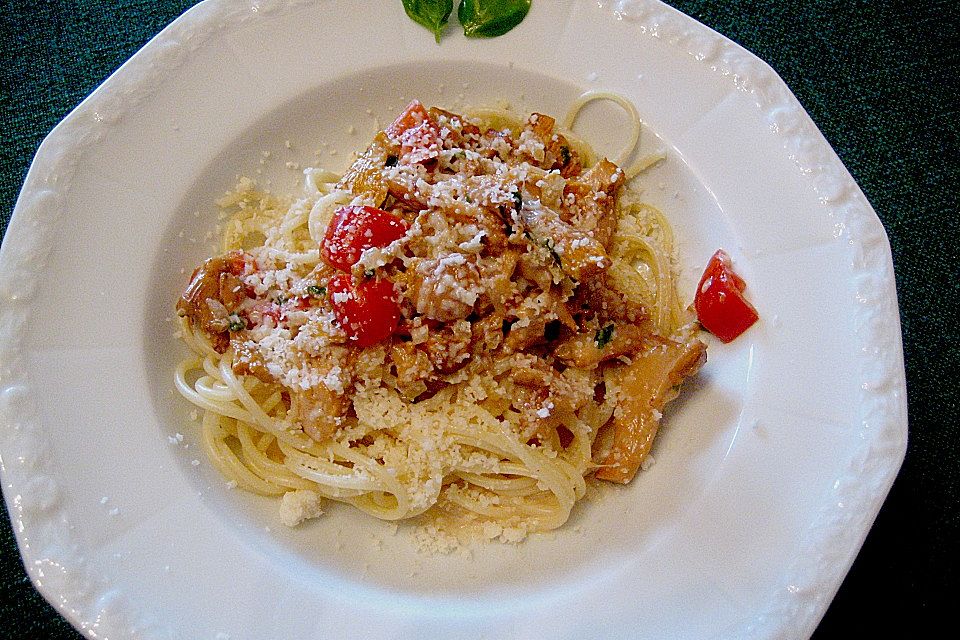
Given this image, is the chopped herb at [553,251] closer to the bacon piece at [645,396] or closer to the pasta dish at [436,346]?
the pasta dish at [436,346]

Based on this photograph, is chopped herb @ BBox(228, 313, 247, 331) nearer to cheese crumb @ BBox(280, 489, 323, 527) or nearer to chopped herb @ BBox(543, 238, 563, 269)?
cheese crumb @ BBox(280, 489, 323, 527)

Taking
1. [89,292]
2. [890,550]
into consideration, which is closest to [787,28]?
[890,550]

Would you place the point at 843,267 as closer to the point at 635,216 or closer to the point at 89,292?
the point at 635,216

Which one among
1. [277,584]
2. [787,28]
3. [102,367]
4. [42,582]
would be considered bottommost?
[277,584]

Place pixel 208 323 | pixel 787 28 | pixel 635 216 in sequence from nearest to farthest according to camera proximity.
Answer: pixel 208 323 → pixel 635 216 → pixel 787 28

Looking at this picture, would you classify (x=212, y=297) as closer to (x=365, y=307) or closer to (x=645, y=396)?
(x=365, y=307)

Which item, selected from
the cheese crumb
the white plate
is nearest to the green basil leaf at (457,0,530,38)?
the white plate

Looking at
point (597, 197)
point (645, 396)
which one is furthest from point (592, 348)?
point (597, 197)

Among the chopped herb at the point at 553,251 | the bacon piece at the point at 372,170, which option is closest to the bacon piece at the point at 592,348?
the chopped herb at the point at 553,251
